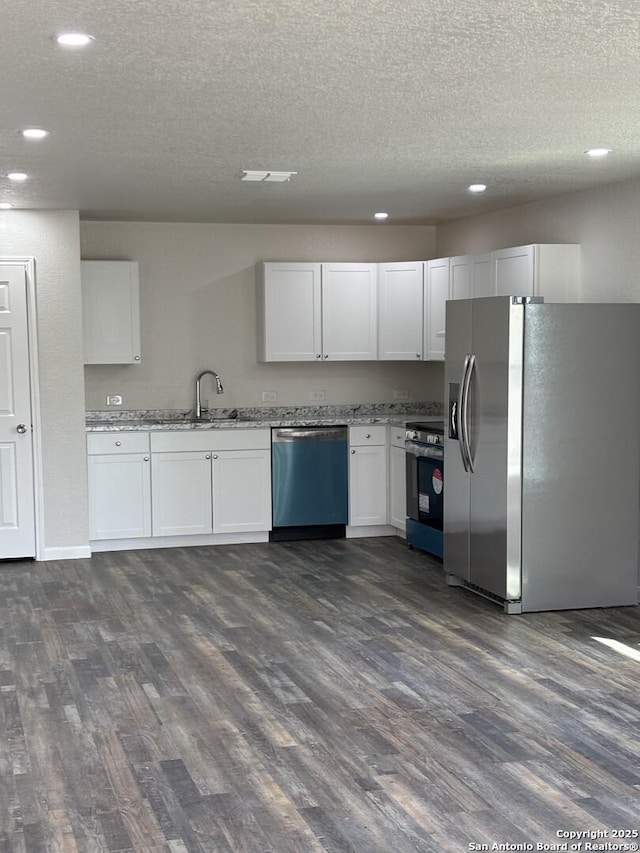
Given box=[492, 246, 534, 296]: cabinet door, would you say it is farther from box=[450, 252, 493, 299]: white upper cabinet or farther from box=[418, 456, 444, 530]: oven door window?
box=[418, 456, 444, 530]: oven door window

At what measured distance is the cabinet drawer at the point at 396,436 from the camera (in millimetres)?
7905

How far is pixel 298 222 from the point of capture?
840 cm

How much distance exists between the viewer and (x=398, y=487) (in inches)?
317

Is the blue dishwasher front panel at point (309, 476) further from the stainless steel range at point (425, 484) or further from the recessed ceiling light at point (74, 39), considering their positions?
the recessed ceiling light at point (74, 39)

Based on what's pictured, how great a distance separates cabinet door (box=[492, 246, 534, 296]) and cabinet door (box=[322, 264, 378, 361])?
144 cm

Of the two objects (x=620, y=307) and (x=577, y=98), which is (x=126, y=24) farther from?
(x=620, y=307)

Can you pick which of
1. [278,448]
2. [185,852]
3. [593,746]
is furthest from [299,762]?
[278,448]

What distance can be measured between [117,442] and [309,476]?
1.51m

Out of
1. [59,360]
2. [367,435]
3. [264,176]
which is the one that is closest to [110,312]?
[59,360]

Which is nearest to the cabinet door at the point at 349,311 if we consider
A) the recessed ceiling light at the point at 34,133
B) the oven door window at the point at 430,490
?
the oven door window at the point at 430,490

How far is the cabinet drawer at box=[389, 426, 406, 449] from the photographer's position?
790cm

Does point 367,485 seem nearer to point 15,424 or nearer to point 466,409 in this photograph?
point 466,409

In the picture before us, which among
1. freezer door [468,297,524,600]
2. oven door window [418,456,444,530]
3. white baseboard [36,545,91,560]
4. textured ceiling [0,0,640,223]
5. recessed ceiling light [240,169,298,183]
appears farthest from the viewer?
white baseboard [36,545,91,560]

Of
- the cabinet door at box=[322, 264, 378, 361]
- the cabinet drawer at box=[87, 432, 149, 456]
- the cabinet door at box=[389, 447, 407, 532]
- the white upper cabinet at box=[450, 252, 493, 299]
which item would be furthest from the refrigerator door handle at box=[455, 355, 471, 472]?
the cabinet drawer at box=[87, 432, 149, 456]
